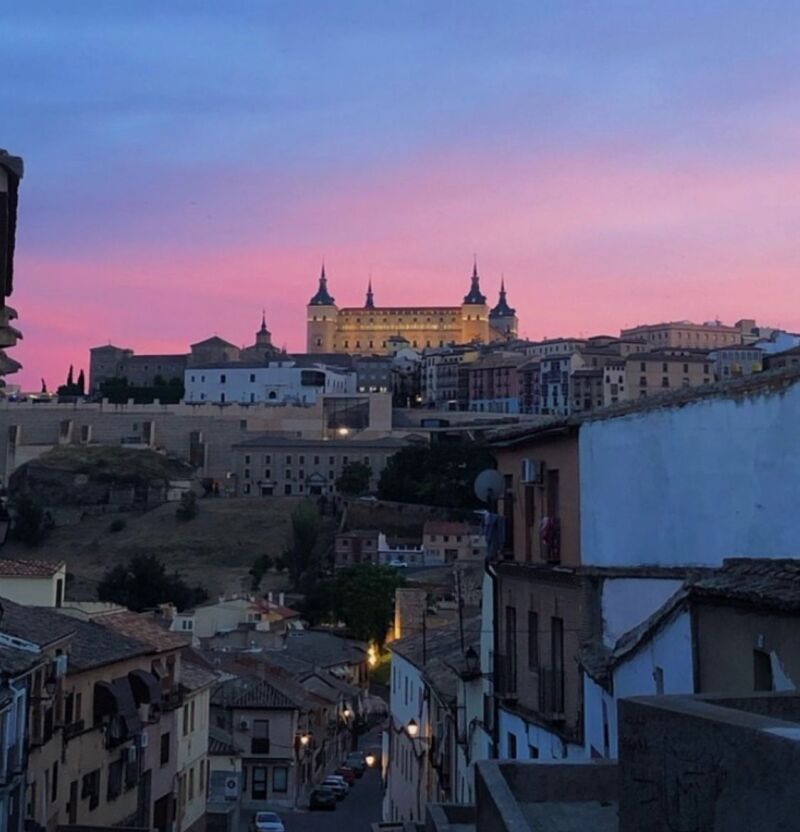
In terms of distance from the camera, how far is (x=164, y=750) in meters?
28.6

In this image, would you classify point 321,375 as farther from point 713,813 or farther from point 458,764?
point 713,813

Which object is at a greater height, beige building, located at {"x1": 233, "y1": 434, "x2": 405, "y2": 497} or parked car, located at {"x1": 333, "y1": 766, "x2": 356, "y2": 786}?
beige building, located at {"x1": 233, "y1": 434, "x2": 405, "y2": 497}

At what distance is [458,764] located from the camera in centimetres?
2194

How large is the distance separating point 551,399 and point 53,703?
375 ft

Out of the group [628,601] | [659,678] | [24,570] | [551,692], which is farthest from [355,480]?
[659,678]

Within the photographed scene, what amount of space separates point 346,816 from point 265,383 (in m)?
112

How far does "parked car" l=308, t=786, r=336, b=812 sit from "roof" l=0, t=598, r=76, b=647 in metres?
15.7

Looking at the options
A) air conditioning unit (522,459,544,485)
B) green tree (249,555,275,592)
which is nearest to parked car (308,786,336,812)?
air conditioning unit (522,459,544,485)

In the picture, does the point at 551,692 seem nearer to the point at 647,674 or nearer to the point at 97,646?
the point at 647,674

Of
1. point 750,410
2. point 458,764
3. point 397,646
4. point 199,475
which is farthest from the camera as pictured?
point 199,475

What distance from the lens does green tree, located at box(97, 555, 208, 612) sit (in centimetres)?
7988

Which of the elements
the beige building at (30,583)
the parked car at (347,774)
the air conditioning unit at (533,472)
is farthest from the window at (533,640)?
the parked car at (347,774)

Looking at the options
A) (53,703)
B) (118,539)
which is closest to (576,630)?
(53,703)

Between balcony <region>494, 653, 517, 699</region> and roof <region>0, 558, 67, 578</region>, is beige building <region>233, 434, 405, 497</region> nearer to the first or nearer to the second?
roof <region>0, 558, 67, 578</region>
